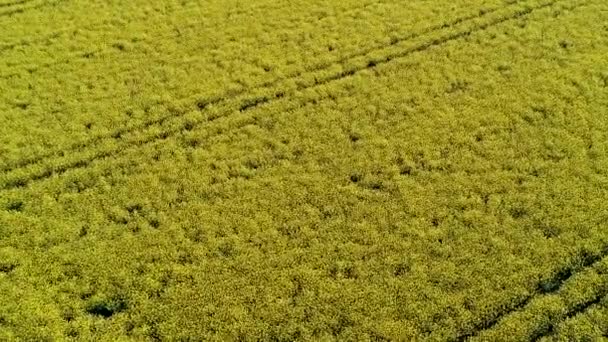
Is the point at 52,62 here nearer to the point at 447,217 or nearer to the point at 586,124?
the point at 447,217

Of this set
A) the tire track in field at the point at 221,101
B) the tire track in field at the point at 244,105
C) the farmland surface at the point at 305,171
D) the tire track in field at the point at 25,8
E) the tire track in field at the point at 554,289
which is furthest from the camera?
the tire track in field at the point at 25,8

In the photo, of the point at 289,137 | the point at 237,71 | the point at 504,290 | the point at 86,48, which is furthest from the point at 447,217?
the point at 86,48

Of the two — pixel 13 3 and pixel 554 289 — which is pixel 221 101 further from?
pixel 554 289

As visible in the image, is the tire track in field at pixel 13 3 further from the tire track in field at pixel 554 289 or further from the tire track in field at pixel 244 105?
the tire track in field at pixel 554 289

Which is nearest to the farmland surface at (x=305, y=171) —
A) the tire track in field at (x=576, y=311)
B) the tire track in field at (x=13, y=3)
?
the tire track in field at (x=576, y=311)

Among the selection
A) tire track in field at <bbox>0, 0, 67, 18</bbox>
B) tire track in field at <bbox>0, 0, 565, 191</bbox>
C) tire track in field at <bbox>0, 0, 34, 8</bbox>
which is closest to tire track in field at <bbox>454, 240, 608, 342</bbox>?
tire track in field at <bbox>0, 0, 565, 191</bbox>

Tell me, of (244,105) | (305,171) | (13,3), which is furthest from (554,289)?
(13,3)
